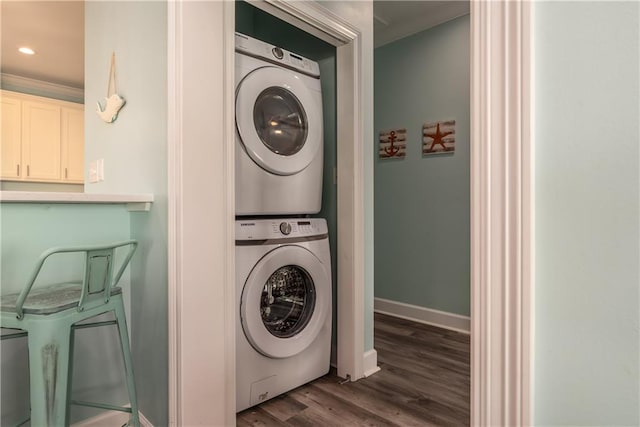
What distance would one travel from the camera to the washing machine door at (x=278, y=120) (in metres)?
1.76

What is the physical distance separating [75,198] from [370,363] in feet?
5.62

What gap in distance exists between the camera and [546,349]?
53cm

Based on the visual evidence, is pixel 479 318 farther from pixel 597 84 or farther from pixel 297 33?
pixel 297 33

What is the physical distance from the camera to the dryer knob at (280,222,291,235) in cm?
188

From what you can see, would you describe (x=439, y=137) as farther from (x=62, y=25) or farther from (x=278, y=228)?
(x=62, y=25)

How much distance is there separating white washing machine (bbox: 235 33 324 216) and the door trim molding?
4.32ft

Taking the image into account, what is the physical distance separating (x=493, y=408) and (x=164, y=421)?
129 cm

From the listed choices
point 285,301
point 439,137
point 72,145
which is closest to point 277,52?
point 285,301

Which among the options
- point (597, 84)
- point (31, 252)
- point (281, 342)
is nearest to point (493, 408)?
point (597, 84)

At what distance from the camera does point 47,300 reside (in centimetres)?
111

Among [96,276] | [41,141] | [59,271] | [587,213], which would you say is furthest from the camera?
[41,141]

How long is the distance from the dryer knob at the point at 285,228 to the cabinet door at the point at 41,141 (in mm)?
3865

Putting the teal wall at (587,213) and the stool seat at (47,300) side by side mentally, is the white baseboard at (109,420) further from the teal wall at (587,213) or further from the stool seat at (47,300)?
the teal wall at (587,213)

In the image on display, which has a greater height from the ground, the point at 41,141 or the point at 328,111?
the point at 41,141
